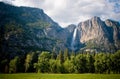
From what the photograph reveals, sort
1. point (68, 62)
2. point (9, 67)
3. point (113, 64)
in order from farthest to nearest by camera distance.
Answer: point (9, 67)
point (68, 62)
point (113, 64)

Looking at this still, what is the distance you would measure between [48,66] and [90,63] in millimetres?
30991

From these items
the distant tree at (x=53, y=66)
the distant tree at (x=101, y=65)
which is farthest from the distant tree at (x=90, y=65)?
the distant tree at (x=53, y=66)

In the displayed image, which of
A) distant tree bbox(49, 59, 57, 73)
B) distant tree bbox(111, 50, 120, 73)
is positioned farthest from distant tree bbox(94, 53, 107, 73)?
distant tree bbox(49, 59, 57, 73)

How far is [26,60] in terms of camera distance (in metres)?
Answer: 161

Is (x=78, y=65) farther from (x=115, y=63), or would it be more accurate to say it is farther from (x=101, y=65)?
(x=115, y=63)

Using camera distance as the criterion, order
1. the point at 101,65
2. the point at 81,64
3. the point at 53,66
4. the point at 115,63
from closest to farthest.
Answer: the point at 115,63 < the point at 101,65 < the point at 81,64 < the point at 53,66

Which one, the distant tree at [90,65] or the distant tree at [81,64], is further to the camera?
the distant tree at [90,65]

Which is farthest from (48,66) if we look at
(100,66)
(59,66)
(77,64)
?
(100,66)

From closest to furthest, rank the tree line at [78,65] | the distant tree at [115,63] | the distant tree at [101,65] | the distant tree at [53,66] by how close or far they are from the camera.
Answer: the distant tree at [115,63], the tree line at [78,65], the distant tree at [101,65], the distant tree at [53,66]

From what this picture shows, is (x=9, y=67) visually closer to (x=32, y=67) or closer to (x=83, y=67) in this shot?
(x=32, y=67)

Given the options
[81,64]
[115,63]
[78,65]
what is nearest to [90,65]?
[81,64]

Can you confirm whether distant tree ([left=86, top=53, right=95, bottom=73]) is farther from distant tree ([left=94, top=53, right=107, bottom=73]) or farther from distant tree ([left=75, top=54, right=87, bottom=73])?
distant tree ([left=94, top=53, right=107, bottom=73])

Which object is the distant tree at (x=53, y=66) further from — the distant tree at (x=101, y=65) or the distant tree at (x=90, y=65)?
the distant tree at (x=101, y=65)

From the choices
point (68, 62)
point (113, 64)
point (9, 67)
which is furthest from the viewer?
point (9, 67)
